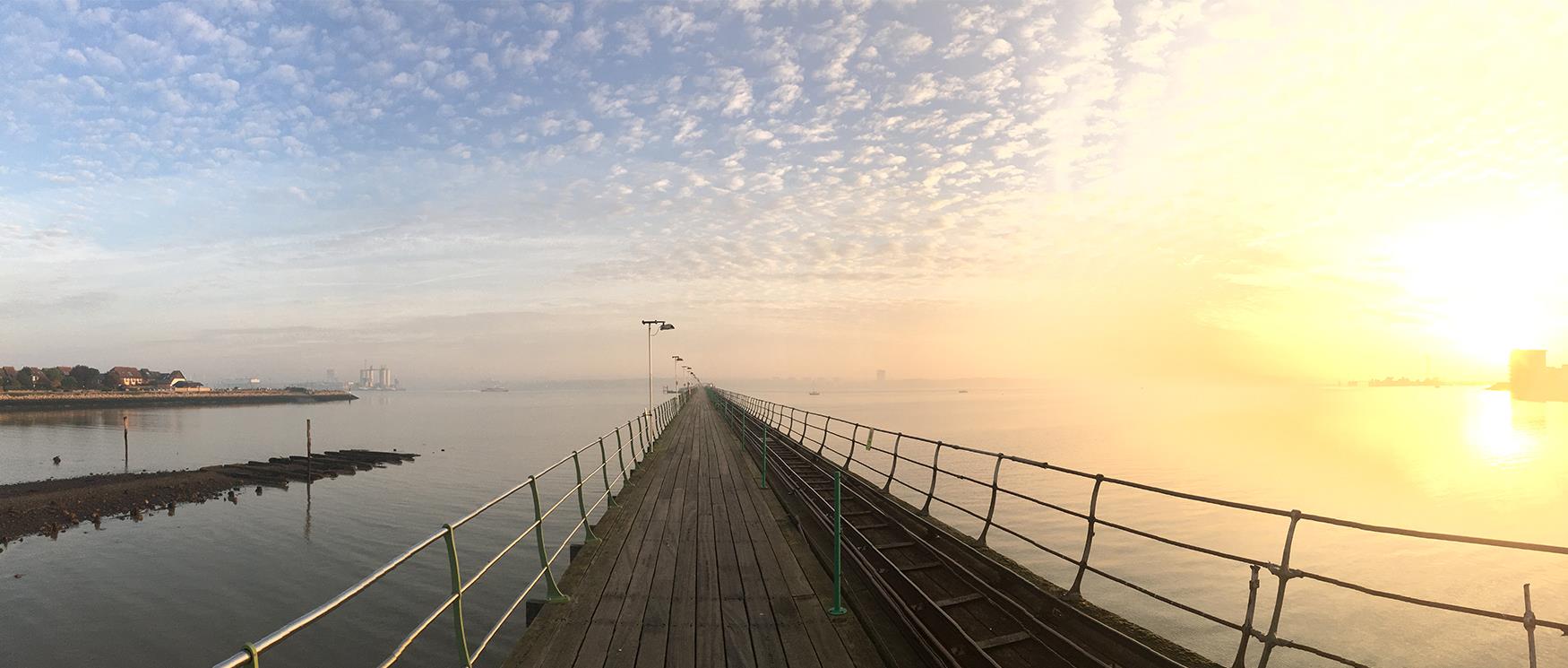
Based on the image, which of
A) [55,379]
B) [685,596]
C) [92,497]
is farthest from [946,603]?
[55,379]

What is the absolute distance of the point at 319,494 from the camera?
34.6 m

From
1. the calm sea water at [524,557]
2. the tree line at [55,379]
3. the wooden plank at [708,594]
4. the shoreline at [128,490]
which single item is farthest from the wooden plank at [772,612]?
the tree line at [55,379]

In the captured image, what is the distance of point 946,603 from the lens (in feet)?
21.7

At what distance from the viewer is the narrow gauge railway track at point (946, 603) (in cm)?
557

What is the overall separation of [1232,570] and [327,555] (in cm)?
3103

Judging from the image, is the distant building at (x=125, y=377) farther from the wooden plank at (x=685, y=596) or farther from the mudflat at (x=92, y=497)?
the wooden plank at (x=685, y=596)

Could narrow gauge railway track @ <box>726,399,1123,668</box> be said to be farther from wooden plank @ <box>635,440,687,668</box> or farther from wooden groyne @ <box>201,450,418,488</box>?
wooden groyne @ <box>201,450,418,488</box>

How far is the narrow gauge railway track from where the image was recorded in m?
5.57

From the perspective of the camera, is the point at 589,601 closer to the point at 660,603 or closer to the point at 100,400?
the point at 660,603

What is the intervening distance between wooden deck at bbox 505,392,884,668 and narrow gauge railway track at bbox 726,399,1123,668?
66 cm

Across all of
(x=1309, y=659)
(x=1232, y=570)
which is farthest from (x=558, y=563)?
(x=1232, y=570)

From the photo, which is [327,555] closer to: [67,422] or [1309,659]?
[1309,659]

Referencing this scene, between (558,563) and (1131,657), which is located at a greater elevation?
(1131,657)

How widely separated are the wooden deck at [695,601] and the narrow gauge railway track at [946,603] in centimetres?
66
